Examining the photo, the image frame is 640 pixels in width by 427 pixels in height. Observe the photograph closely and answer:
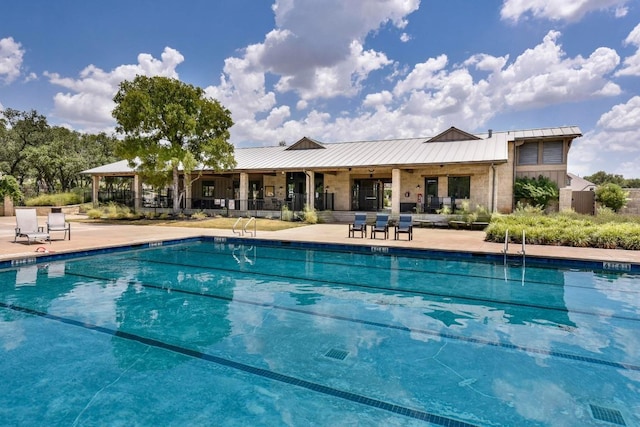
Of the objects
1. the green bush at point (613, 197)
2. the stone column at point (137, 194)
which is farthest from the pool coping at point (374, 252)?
the stone column at point (137, 194)

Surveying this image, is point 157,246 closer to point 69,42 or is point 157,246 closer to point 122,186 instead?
point 69,42

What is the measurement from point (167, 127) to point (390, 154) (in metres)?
12.3

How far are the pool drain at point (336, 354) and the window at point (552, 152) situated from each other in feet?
65.1

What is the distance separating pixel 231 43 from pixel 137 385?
19.4 m

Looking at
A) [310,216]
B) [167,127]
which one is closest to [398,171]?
[310,216]

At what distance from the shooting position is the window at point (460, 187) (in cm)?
2023

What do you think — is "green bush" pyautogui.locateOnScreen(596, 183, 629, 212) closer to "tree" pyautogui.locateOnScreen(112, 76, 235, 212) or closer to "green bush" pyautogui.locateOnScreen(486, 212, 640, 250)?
"green bush" pyautogui.locateOnScreen(486, 212, 640, 250)

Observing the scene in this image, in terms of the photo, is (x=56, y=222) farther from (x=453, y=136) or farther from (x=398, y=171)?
(x=453, y=136)

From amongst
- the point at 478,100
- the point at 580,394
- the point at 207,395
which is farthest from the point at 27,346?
the point at 478,100

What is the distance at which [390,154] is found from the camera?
2128 cm

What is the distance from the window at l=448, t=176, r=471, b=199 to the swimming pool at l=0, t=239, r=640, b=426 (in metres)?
11.8

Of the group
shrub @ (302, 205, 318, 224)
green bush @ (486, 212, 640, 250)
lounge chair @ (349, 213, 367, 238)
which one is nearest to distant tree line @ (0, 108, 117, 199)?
shrub @ (302, 205, 318, 224)

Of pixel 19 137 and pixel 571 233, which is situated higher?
pixel 19 137

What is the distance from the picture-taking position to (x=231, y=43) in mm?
19656
